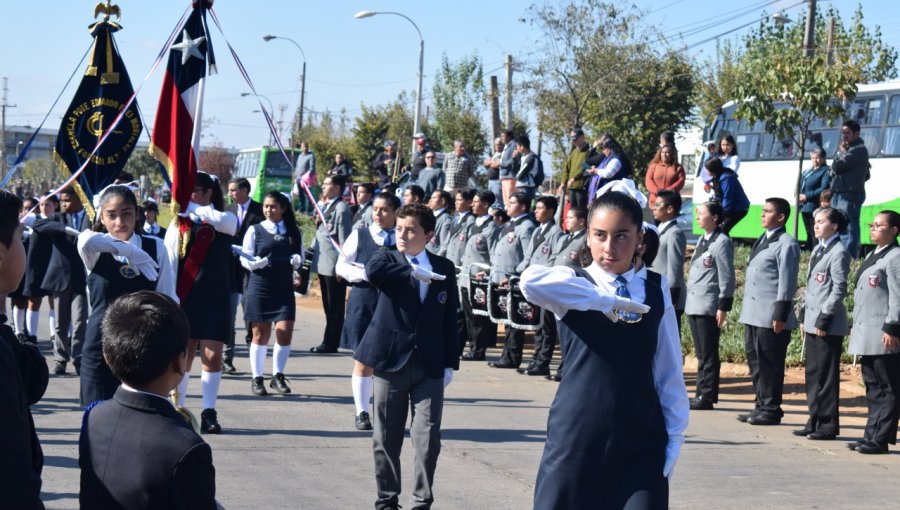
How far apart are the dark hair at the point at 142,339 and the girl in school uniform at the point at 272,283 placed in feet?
25.0

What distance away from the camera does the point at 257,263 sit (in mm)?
10852

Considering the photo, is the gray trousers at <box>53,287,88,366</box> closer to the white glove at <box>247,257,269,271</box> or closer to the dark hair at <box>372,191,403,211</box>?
the white glove at <box>247,257,269,271</box>

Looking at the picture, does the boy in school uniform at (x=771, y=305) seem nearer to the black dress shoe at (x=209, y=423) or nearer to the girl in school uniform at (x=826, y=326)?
the girl in school uniform at (x=826, y=326)

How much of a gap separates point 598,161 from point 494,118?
764 inches

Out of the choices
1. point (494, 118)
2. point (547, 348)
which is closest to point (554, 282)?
point (547, 348)

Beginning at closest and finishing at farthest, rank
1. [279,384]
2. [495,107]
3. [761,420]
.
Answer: [761,420] < [279,384] < [495,107]

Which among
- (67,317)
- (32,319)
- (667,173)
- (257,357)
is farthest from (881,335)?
(32,319)

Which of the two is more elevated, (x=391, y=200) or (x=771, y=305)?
(x=391, y=200)

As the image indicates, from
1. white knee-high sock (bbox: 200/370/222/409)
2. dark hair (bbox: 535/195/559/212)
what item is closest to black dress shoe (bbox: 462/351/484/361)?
dark hair (bbox: 535/195/559/212)

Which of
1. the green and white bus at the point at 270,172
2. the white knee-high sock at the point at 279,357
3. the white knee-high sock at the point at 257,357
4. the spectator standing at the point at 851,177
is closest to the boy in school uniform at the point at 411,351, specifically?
the white knee-high sock at the point at 257,357

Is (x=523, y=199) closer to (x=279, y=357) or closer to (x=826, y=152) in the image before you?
Answer: (x=279, y=357)

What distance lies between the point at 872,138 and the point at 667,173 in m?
8.80

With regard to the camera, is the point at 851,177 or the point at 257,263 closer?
the point at 257,263

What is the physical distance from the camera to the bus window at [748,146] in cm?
2681
